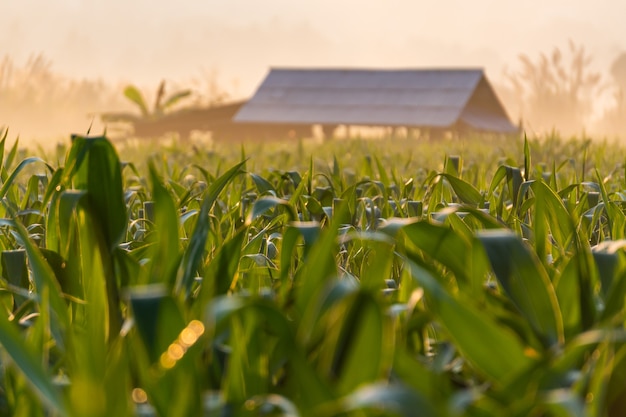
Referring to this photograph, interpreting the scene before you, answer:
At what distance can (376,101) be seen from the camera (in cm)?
3378

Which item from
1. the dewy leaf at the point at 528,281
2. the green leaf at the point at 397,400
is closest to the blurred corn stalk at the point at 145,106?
the dewy leaf at the point at 528,281

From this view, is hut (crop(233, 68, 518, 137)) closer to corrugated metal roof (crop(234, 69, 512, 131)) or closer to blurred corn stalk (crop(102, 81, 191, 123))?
corrugated metal roof (crop(234, 69, 512, 131))

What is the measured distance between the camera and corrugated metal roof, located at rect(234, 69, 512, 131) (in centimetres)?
3272

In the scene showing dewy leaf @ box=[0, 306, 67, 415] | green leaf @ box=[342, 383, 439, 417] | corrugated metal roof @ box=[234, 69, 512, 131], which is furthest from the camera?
corrugated metal roof @ box=[234, 69, 512, 131]

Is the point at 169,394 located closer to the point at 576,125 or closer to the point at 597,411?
the point at 597,411

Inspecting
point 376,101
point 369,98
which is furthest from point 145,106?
point 376,101

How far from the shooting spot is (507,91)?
316ft

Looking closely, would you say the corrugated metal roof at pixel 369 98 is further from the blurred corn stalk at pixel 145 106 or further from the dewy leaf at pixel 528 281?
the dewy leaf at pixel 528 281

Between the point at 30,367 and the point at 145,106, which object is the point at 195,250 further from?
the point at 145,106

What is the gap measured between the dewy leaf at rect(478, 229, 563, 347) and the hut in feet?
99.8

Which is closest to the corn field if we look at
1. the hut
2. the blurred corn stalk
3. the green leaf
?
the green leaf

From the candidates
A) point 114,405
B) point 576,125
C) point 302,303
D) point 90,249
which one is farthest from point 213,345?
point 576,125

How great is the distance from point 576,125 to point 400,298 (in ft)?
237

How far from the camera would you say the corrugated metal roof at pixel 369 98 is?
32719 mm
